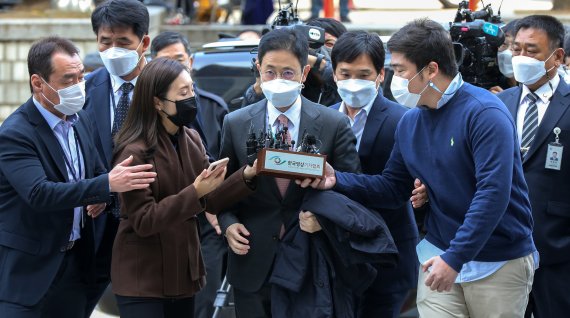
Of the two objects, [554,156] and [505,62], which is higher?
[505,62]

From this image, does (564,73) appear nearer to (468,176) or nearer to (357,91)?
(357,91)

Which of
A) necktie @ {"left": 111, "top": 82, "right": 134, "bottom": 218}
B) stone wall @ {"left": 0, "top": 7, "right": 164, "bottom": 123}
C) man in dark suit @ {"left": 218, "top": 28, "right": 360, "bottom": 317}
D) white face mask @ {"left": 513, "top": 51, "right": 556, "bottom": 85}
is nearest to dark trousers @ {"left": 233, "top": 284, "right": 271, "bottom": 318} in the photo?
man in dark suit @ {"left": 218, "top": 28, "right": 360, "bottom": 317}

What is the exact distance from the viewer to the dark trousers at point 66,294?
5078 millimetres

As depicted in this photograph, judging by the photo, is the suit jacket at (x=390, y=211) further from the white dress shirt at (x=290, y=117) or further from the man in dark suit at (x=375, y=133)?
the white dress shirt at (x=290, y=117)

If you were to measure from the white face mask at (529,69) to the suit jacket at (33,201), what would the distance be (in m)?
2.31

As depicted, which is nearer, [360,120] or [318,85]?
[360,120]

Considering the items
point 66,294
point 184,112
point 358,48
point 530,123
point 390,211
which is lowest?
point 66,294

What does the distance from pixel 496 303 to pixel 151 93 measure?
1836 millimetres

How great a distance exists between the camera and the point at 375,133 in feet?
17.1

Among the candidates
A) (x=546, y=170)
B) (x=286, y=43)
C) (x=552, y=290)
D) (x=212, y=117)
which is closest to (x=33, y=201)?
(x=286, y=43)

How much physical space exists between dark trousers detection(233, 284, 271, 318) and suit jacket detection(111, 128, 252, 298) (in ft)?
0.73

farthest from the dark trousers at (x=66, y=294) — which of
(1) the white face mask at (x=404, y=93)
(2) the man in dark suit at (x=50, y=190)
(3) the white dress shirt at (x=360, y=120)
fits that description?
(1) the white face mask at (x=404, y=93)

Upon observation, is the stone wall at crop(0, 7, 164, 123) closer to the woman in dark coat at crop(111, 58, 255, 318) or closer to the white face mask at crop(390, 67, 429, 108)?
the woman in dark coat at crop(111, 58, 255, 318)

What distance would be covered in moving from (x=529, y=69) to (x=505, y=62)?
34.7 inches
